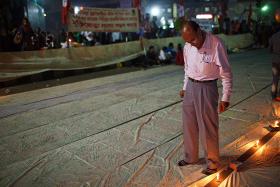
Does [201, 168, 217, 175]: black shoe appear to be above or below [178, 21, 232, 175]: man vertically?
below

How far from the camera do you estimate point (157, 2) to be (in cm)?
4375

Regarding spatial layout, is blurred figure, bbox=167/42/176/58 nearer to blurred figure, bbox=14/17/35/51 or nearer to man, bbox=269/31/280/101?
blurred figure, bbox=14/17/35/51

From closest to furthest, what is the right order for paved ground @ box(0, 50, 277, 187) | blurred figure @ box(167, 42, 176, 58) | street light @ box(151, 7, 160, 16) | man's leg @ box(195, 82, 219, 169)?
man's leg @ box(195, 82, 219, 169) → paved ground @ box(0, 50, 277, 187) → blurred figure @ box(167, 42, 176, 58) → street light @ box(151, 7, 160, 16)

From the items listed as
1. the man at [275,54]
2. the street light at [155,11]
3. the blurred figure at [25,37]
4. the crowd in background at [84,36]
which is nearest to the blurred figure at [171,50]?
the crowd in background at [84,36]

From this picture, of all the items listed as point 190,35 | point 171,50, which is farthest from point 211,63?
point 171,50

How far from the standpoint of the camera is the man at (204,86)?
3406 millimetres

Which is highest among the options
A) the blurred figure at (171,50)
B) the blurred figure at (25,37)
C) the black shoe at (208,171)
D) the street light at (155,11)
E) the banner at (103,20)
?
the street light at (155,11)

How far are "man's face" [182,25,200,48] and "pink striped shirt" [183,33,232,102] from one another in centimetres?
11

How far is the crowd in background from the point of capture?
1134cm

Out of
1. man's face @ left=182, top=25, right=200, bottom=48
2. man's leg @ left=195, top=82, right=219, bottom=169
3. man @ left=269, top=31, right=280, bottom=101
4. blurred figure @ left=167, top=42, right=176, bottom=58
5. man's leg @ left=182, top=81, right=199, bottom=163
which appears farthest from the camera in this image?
blurred figure @ left=167, top=42, right=176, bottom=58

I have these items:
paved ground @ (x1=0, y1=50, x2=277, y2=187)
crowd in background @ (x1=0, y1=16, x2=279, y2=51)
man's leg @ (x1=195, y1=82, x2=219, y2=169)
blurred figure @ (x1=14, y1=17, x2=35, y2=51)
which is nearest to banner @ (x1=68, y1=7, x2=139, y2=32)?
crowd in background @ (x1=0, y1=16, x2=279, y2=51)

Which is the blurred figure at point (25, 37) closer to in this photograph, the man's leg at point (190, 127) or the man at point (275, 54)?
the man at point (275, 54)

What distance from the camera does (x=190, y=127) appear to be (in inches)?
149

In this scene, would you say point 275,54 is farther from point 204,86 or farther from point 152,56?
point 152,56
